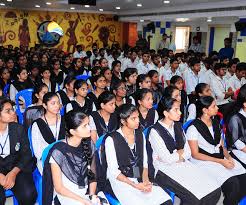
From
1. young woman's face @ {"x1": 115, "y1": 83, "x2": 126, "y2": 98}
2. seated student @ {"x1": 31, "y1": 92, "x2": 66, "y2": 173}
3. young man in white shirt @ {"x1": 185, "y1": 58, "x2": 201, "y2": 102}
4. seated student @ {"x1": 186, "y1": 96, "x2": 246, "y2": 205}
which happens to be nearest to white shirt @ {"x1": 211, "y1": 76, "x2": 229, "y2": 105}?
young man in white shirt @ {"x1": 185, "y1": 58, "x2": 201, "y2": 102}

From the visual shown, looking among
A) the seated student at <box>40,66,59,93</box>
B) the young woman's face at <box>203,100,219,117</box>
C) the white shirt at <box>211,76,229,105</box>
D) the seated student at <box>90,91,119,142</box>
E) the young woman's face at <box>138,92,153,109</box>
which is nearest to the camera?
the young woman's face at <box>203,100,219,117</box>

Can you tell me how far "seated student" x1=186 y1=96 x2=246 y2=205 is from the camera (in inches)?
109

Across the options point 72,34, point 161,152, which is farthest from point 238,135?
point 72,34

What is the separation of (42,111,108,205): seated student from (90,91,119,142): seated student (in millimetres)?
801

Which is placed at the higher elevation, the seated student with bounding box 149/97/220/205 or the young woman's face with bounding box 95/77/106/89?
the young woman's face with bounding box 95/77/106/89

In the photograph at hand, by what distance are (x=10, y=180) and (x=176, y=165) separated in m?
1.41

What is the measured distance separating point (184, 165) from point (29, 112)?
1825 millimetres

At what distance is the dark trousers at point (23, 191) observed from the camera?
8.30 ft

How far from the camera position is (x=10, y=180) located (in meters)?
2.56

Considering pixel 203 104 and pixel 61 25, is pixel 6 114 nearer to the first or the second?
pixel 203 104

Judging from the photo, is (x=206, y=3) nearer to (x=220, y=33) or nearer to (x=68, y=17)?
(x=220, y=33)

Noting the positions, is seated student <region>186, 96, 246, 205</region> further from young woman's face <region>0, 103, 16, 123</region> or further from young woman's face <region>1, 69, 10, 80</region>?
young woman's face <region>1, 69, 10, 80</region>

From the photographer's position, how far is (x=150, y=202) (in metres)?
2.32

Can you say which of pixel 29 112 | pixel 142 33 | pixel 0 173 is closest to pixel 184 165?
pixel 0 173
